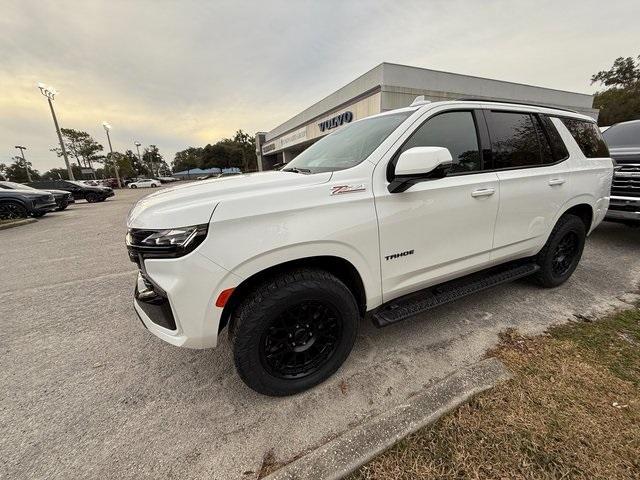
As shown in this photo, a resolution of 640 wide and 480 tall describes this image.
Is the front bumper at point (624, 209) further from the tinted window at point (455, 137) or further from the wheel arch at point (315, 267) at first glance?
the wheel arch at point (315, 267)

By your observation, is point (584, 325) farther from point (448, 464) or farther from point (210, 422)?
point (210, 422)

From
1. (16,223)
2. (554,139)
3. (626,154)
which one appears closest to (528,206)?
(554,139)

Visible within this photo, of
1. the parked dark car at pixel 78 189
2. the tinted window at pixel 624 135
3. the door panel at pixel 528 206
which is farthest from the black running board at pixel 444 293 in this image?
the parked dark car at pixel 78 189

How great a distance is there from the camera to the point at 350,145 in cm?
245

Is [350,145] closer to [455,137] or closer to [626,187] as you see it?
[455,137]

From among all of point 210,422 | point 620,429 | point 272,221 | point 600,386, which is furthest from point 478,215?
point 210,422

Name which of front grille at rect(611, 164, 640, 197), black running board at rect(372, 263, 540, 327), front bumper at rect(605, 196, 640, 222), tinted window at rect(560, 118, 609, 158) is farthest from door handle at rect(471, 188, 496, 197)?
front grille at rect(611, 164, 640, 197)

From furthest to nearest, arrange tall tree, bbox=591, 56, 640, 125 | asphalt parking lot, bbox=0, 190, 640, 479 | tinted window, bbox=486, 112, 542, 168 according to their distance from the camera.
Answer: tall tree, bbox=591, 56, 640, 125 → tinted window, bbox=486, 112, 542, 168 → asphalt parking lot, bbox=0, 190, 640, 479

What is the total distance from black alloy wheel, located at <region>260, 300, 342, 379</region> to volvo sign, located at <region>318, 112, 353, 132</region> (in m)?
17.1

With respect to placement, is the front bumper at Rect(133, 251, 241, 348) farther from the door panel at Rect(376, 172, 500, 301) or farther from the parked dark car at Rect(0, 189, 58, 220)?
the parked dark car at Rect(0, 189, 58, 220)

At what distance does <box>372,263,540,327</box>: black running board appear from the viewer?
2.16m

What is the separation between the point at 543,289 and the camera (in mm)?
3320

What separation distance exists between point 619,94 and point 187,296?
56418 mm

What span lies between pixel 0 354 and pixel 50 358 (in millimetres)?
541
